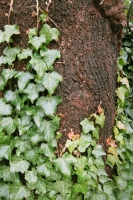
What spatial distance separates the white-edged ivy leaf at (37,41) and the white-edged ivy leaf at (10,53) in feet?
0.36

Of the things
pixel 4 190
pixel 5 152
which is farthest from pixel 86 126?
pixel 4 190

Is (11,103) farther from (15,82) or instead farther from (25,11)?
(25,11)

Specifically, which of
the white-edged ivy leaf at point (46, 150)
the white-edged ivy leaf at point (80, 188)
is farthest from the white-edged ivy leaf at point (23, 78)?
the white-edged ivy leaf at point (80, 188)

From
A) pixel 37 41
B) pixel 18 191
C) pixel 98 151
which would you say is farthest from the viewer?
pixel 98 151

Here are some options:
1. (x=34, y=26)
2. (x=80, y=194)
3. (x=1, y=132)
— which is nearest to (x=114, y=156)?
(x=80, y=194)

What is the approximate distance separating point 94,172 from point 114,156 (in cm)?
24

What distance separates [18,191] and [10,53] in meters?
0.84

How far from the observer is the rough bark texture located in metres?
1.56

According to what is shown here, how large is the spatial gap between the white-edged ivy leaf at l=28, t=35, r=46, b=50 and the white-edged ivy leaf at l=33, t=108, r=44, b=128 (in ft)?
1.20

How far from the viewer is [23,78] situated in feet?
5.00

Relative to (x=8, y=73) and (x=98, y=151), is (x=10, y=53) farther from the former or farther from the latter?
(x=98, y=151)

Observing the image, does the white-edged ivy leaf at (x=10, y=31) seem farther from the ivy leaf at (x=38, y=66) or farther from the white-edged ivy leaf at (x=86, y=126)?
the white-edged ivy leaf at (x=86, y=126)

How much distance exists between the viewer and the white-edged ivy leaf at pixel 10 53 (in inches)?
61.0

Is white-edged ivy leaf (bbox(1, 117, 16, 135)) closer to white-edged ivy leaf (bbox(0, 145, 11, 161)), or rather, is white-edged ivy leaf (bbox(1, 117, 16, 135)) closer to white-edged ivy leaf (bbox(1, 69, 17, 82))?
white-edged ivy leaf (bbox(0, 145, 11, 161))
